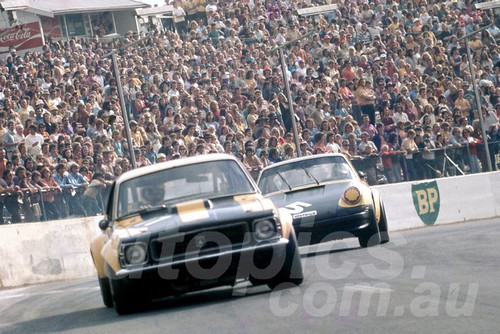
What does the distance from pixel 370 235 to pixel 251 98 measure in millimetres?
12401

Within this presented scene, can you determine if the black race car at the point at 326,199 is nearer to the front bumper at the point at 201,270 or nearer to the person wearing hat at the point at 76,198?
the person wearing hat at the point at 76,198

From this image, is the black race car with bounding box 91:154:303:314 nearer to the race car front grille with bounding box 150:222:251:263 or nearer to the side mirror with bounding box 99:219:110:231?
the race car front grille with bounding box 150:222:251:263

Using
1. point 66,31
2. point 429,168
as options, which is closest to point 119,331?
point 429,168

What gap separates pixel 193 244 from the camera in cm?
1047

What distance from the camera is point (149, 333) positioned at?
8953 mm

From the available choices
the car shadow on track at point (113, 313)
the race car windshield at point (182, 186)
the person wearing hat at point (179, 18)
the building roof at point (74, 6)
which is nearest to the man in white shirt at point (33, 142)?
the car shadow on track at point (113, 313)

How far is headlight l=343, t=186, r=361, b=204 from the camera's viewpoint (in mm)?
16281

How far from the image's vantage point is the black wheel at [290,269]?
10797 millimetres

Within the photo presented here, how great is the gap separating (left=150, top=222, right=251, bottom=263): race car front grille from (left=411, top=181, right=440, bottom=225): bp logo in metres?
14.5

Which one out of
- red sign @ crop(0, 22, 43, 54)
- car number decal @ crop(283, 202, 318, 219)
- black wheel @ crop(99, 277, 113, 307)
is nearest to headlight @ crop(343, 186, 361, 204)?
car number decal @ crop(283, 202, 318, 219)

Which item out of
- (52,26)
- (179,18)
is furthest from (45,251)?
(52,26)

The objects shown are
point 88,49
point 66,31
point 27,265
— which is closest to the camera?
point 27,265

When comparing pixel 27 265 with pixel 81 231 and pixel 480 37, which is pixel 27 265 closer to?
pixel 81 231

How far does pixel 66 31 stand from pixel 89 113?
17.4 meters
